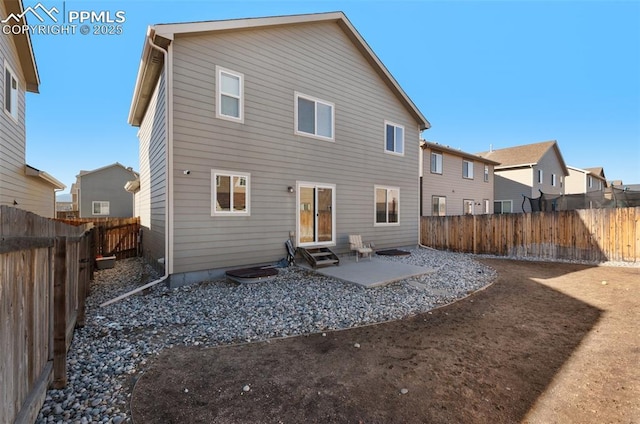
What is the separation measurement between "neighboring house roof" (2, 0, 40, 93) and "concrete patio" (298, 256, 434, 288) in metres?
10.4

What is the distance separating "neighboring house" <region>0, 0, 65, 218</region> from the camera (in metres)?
7.55

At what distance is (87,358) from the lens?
3352 millimetres

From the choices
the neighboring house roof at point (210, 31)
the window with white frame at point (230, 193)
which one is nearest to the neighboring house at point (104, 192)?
the neighboring house roof at point (210, 31)

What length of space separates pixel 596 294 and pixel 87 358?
9.44 meters

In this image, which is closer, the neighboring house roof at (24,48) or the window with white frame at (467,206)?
the neighboring house roof at (24,48)

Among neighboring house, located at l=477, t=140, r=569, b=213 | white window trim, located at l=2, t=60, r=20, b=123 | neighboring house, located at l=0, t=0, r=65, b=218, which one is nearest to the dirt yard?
neighboring house, located at l=0, t=0, r=65, b=218

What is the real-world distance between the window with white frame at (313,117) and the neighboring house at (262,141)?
38mm

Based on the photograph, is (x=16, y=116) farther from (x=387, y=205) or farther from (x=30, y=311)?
(x=387, y=205)

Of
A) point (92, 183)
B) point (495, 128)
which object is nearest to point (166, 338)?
point (92, 183)

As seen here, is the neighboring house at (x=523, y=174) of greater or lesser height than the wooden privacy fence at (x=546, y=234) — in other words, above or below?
above

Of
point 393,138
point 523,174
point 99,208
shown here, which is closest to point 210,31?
point 393,138

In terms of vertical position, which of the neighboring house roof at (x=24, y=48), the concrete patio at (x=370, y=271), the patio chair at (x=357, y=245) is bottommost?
the concrete patio at (x=370, y=271)

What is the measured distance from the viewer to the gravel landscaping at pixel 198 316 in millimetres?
2750

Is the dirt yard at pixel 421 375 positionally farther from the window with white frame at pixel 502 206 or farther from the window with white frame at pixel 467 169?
the window with white frame at pixel 502 206
